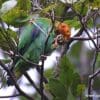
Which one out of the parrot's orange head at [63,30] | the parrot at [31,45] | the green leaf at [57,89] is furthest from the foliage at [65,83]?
the parrot at [31,45]

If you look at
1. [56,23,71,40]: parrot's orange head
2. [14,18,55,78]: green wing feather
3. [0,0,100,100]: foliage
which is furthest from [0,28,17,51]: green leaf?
[14,18,55,78]: green wing feather

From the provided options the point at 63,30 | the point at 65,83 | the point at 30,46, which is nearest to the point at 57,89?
the point at 65,83

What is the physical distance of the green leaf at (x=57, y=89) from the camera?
1.86 m

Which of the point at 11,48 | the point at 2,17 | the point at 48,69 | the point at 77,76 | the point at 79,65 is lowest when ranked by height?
the point at 79,65

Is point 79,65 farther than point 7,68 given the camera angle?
Yes

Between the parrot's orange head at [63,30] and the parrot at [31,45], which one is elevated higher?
the parrot's orange head at [63,30]

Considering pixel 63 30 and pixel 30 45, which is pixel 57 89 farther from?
pixel 30 45

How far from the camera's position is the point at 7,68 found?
6.49 feet

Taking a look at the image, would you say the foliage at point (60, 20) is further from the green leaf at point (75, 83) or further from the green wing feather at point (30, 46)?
the green wing feather at point (30, 46)

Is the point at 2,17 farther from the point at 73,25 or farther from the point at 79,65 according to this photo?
the point at 79,65

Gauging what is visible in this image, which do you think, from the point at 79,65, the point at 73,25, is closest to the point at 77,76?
the point at 73,25

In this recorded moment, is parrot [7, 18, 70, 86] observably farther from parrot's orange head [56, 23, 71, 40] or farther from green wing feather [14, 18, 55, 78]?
parrot's orange head [56, 23, 71, 40]

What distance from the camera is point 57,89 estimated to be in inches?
74.5

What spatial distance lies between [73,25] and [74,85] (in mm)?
377
